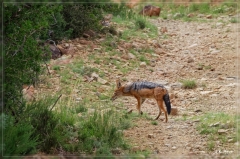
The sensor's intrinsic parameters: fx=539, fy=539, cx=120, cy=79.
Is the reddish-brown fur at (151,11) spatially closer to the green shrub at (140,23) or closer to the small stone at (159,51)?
the green shrub at (140,23)

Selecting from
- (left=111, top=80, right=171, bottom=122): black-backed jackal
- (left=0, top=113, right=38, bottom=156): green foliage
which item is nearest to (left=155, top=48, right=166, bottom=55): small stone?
(left=111, top=80, right=171, bottom=122): black-backed jackal

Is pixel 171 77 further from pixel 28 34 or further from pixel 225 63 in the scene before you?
pixel 28 34

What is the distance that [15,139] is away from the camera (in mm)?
6062

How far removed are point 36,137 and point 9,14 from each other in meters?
1.71

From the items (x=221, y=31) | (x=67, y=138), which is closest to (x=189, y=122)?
(x=67, y=138)

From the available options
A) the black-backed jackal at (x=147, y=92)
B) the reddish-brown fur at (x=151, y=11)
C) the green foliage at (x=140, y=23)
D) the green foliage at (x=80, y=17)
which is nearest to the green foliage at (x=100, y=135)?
the black-backed jackal at (x=147, y=92)

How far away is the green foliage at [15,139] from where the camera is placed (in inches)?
233

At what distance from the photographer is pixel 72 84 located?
33.7 ft

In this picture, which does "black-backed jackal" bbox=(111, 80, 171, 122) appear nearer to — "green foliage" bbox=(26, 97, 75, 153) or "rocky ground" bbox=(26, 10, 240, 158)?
"rocky ground" bbox=(26, 10, 240, 158)

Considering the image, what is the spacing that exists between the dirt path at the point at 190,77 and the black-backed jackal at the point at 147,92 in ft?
0.99

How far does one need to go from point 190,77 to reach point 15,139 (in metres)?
6.31

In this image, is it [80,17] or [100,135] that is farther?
[80,17]

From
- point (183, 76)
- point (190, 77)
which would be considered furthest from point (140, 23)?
point (190, 77)

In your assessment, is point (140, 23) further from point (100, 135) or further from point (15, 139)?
point (15, 139)
